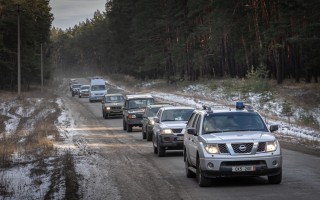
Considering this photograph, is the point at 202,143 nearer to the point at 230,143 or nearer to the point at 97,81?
the point at 230,143

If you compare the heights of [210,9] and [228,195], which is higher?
[210,9]

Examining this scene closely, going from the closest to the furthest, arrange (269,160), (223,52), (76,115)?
(269,160) → (76,115) → (223,52)

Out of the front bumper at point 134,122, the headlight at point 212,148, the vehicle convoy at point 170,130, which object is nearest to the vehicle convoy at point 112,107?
the front bumper at point 134,122

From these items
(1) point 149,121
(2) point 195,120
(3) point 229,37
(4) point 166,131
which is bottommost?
(1) point 149,121

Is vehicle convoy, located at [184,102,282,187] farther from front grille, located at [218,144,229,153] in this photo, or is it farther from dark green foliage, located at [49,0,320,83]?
dark green foliage, located at [49,0,320,83]

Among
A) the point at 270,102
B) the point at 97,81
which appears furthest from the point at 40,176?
the point at 97,81

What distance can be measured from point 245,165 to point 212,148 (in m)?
0.75

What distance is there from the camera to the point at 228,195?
39.7 feet

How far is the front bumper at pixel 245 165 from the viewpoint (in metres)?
12.9

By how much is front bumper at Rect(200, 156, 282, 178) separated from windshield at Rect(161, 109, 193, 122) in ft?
29.8

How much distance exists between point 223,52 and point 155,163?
66333mm

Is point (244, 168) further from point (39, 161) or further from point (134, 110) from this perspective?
point (134, 110)

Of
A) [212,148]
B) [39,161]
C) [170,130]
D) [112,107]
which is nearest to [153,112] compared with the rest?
[170,130]

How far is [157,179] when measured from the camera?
14.8 m
